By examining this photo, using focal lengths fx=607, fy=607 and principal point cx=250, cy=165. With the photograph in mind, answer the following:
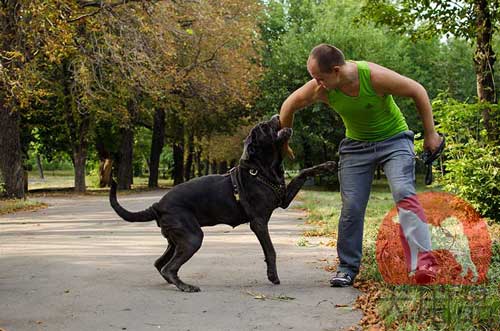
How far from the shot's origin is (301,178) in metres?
5.88

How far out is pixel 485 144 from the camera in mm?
10859

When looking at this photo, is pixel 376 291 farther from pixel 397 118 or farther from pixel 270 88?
pixel 270 88

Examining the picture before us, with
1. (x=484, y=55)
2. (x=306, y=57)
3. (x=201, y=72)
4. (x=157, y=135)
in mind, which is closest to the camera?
(x=484, y=55)

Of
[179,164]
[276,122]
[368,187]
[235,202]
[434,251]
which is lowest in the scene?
[434,251]

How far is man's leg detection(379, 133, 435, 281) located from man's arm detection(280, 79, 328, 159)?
2.40 feet

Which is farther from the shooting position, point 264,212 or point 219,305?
Result: point 264,212

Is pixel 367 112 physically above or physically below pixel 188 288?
above

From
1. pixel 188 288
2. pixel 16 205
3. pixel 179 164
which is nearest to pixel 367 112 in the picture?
pixel 188 288

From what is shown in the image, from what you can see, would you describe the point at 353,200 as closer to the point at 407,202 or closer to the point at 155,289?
the point at 407,202

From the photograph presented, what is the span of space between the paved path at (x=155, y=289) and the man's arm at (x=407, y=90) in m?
1.49

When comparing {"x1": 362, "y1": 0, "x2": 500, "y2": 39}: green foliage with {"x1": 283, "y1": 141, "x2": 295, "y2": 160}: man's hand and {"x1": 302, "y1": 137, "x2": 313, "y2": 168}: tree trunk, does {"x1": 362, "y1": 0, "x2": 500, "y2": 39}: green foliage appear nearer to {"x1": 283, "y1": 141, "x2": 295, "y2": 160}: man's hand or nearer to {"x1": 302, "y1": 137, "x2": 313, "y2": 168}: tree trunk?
{"x1": 283, "y1": 141, "x2": 295, "y2": 160}: man's hand

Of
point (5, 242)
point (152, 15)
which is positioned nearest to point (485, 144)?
point (5, 242)

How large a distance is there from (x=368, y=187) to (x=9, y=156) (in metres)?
16.3

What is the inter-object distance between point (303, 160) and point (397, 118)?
31461mm
